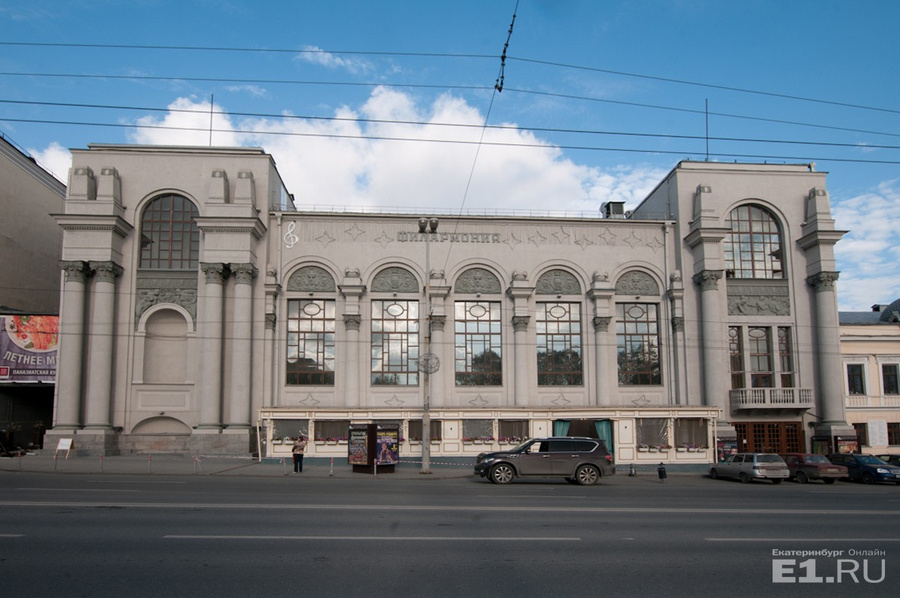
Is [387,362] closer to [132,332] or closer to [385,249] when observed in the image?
[385,249]

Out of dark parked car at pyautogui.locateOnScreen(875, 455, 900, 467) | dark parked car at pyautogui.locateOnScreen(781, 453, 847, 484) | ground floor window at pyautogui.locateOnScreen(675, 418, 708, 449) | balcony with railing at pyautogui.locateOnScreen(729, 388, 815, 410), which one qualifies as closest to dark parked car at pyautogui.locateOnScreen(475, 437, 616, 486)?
dark parked car at pyautogui.locateOnScreen(781, 453, 847, 484)

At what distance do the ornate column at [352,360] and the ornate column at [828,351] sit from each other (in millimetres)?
23654

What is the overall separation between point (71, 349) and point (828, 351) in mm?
37234

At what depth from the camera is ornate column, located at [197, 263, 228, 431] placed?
1336 inches

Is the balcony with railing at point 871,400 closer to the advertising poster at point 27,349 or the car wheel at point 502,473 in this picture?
the car wheel at point 502,473

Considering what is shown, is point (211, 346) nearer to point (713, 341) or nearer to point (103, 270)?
point (103, 270)

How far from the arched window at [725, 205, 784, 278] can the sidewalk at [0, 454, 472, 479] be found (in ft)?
59.3

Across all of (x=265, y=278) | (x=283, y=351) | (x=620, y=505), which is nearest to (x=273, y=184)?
(x=265, y=278)

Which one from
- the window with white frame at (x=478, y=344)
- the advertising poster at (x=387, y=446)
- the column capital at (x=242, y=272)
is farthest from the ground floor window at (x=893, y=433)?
the column capital at (x=242, y=272)

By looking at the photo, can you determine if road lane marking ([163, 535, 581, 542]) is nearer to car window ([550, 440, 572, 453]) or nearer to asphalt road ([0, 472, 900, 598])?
asphalt road ([0, 472, 900, 598])

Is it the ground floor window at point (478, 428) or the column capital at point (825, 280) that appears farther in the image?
the column capital at point (825, 280)

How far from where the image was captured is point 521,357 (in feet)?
120

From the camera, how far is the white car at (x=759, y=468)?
28672 millimetres

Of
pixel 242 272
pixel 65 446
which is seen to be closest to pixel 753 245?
pixel 242 272
